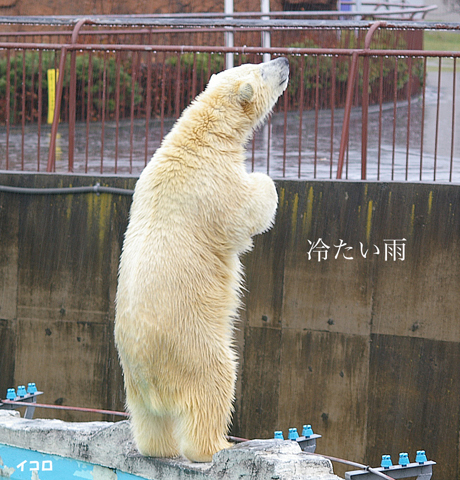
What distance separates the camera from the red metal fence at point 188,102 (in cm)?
652

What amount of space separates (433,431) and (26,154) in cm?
661

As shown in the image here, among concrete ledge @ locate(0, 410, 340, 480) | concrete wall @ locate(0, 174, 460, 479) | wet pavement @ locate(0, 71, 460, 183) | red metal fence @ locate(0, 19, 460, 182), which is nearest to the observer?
concrete ledge @ locate(0, 410, 340, 480)

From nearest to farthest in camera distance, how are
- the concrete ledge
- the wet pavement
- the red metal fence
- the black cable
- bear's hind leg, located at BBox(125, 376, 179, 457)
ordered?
the concrete ledge < bear's hind leg, located at BBox(125, 376, 179, 457) < the black cable < the red metal fence < the wet pavement

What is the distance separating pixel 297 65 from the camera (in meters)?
14.4

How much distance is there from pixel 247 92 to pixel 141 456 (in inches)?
79.5

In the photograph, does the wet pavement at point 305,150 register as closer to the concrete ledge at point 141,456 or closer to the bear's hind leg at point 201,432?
the concrete ledge at point 141,456

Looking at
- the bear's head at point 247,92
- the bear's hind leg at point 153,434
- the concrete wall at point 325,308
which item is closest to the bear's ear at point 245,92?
the bear's head at point 247,92

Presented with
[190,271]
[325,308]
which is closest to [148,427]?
[190,271]

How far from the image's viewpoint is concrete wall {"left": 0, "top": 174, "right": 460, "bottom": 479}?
5738 millimetres

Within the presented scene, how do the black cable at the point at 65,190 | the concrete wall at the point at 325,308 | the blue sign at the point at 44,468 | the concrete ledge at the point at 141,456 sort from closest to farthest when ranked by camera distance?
the concrete ledge at the point at 141,456 < the blue sign at the point at 44,468 < the concrete wall at the point at 325,308 < the black cable at the point at 65,190

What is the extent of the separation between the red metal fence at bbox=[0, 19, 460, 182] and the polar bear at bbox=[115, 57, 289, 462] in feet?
7.68

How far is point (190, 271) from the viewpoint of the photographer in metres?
3.69

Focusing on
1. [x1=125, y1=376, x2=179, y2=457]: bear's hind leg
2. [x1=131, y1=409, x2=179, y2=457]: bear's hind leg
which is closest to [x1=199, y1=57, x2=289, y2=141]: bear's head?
[x1=125, y1=376, x2=179, y2=457]: bear's hind leg

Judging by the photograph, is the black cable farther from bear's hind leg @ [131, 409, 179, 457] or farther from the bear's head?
bear's hind leg @ [131, 409, 179, 457]
